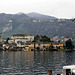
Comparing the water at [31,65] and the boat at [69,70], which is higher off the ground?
the boat at [69,70]

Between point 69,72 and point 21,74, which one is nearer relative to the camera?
point 69,72

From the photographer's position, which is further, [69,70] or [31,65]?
[31,65]

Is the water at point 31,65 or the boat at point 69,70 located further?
the water at point 31,65

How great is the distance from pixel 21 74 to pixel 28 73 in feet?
7.50

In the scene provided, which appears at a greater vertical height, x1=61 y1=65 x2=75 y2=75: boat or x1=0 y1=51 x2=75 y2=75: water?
x1=61 y1=65 x2=75 y2=75: boat

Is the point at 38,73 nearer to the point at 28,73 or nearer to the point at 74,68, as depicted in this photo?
the point at 28,73

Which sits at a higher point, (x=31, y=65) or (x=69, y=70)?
(x=69, y=70)

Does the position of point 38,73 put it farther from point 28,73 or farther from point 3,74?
point 3,74

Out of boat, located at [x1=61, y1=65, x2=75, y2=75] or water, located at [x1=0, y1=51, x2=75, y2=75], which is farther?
water, located at [x1=0, y1=51, x2=75, y2=75]

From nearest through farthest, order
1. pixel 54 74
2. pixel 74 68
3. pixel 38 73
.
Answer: pixel 74 68 → pixel 54 74 → pixel 38 73

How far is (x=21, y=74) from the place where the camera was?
58562 mm

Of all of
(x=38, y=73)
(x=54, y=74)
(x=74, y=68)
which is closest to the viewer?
(x=74, y=68)

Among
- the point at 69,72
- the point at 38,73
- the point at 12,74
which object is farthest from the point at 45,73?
the point at 69,72

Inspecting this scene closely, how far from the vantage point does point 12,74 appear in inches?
2314
